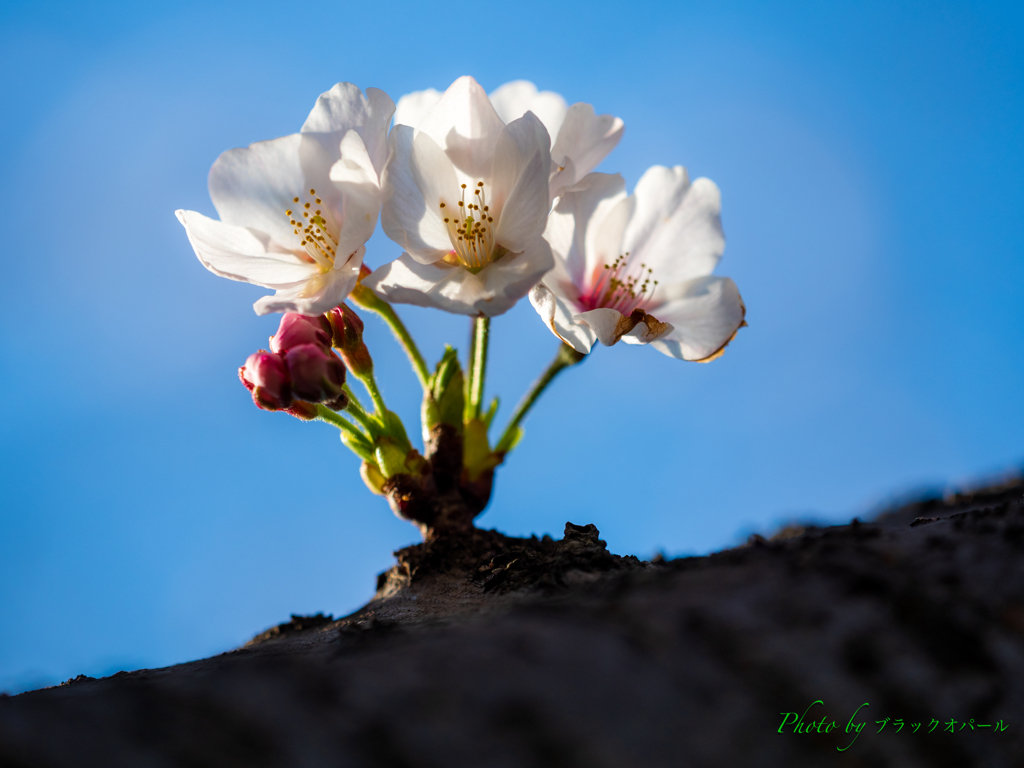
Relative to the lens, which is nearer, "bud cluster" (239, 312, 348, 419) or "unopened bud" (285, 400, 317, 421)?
"bud cluster" (239, 312, 348, 419)

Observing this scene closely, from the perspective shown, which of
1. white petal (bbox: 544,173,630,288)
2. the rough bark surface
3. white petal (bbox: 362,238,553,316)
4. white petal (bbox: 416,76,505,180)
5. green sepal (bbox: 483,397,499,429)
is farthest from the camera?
green sepal (bbox: 483,397,499,429)

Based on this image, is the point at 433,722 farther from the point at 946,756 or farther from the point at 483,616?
the point at 946,756

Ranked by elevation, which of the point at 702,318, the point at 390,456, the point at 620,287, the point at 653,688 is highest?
the point at 620,287

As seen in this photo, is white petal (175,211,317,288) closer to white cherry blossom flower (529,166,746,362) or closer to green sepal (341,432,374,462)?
green sepal (341,432,374,462)

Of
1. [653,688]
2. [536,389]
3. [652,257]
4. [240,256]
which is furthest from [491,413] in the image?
[653,688]

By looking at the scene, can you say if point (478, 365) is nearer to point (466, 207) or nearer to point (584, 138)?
point (466, 207)

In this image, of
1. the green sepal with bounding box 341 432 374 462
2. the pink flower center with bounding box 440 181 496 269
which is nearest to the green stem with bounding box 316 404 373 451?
the green sepal with bounding box 341 432 374 462

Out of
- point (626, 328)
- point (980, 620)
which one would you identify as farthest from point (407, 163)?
point (980, 620)
